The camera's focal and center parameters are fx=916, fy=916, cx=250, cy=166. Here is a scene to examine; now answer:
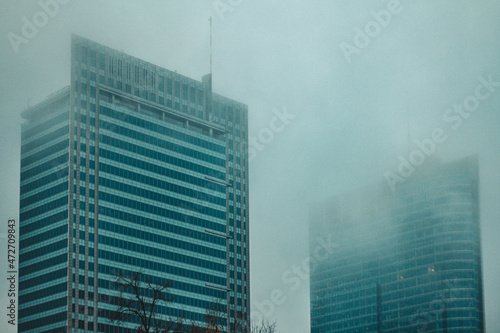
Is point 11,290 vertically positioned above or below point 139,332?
above

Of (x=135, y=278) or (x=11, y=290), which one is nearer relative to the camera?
(x=135, y=278)

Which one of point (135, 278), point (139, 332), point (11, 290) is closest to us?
point (135, 278)

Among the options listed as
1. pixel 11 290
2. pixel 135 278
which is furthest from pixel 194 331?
pixel 11 290

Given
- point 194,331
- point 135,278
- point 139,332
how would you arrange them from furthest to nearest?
point 194,331, point 139,332, point 135,278

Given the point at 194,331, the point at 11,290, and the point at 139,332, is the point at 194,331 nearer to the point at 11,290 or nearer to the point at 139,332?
the point at 139,332

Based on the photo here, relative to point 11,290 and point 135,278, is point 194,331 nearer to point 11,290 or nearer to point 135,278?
point 135,278

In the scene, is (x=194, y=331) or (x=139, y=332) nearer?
(x=139, y=332)

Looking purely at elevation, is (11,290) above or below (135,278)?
above

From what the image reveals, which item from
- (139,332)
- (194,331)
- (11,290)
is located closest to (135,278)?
(139,332)

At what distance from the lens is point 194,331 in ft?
326

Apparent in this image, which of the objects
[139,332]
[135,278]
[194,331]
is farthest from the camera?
[194,331]

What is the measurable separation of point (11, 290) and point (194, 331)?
362 ft

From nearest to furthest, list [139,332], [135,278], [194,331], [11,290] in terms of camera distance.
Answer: [135,278] < [139,332] < [194,331] < [11,290]

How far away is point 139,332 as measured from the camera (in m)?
91.9
